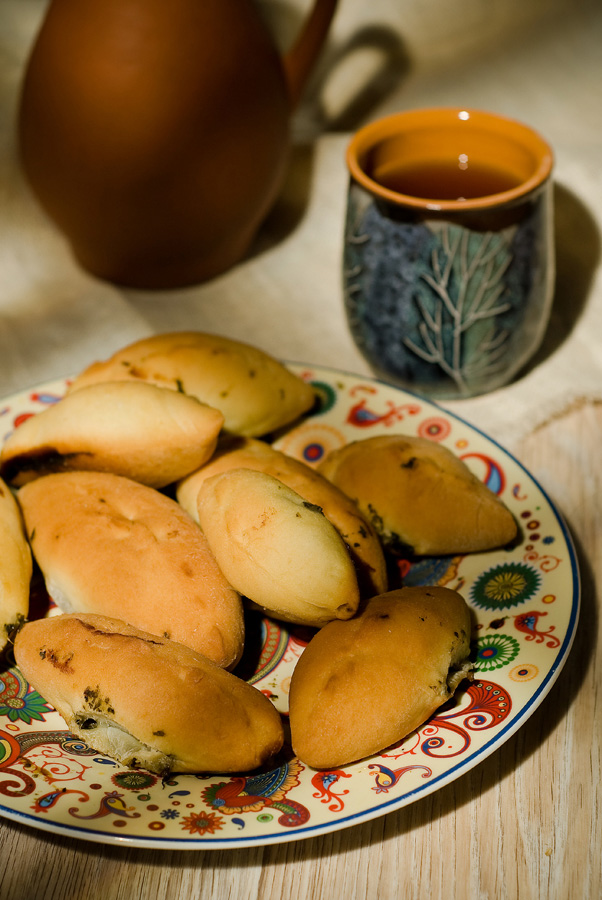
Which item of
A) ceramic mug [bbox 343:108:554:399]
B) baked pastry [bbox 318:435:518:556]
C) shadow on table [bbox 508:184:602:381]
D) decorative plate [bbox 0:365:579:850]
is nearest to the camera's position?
decorative plate [bbox 0:365:579:850]

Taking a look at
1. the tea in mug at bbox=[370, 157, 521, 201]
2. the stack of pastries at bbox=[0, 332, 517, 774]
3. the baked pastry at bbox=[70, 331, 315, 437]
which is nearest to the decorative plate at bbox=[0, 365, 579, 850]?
the stack of pastries at bbox=[0, 332, 517, 774]

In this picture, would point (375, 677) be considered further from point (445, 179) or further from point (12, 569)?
point (445, 179)

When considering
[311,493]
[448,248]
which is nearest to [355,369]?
[448,248]

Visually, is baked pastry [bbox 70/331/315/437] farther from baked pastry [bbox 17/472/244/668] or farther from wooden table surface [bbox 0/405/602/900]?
wooden table surface [bbox 0/405/602/900]

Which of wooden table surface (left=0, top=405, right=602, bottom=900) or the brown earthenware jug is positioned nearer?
wooden table surface (left=0, top=405, right=602, bottom=900)

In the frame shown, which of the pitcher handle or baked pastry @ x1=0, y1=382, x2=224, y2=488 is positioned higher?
the pitcher handle

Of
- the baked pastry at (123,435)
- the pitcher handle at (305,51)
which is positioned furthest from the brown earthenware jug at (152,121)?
the baked pastry at (123,435)

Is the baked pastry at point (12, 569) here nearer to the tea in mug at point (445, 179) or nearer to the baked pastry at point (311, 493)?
the baked pastry at point (311, 493)
